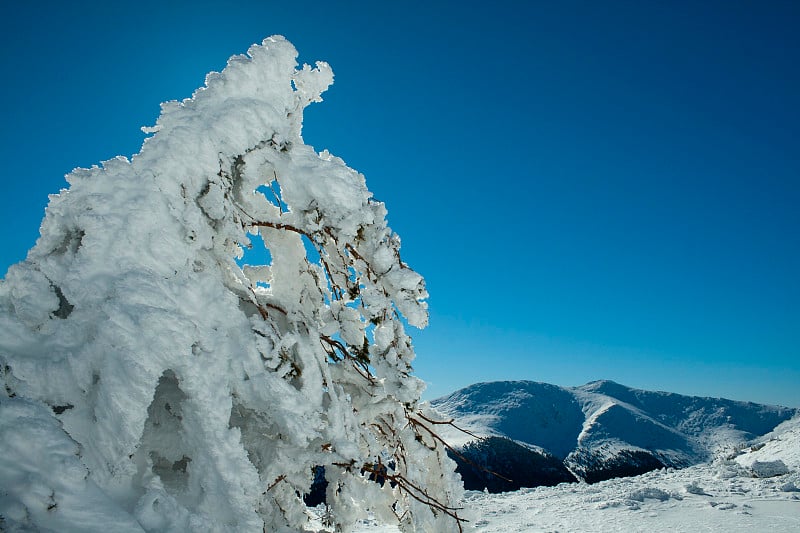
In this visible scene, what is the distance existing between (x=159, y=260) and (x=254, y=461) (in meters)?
1.26

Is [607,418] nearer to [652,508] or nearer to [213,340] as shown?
[652,508]

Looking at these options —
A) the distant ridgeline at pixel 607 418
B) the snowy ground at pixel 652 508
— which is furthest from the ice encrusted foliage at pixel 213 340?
the distant ridgeline at pixel 607 418

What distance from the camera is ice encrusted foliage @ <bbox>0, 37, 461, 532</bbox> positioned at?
179cm

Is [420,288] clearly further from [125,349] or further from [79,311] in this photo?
[79,311]

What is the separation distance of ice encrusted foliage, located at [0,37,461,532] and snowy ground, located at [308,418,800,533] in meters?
4.50

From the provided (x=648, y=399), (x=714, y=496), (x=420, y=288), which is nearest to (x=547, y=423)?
(x=648, y=399)

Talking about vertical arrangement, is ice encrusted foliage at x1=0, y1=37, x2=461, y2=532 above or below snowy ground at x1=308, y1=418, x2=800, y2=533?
above

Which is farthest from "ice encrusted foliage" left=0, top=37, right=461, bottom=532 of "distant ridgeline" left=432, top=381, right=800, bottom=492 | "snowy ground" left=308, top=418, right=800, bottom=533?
"distant ridgeline" left=432, top=381, right=800, bottom=492

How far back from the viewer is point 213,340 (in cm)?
217

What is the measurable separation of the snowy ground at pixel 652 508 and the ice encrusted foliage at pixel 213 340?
177 inches

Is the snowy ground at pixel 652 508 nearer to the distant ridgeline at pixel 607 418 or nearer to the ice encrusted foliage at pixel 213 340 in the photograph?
the ice encrusted foliage at pixel 213 340

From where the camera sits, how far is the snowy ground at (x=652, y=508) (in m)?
7.93

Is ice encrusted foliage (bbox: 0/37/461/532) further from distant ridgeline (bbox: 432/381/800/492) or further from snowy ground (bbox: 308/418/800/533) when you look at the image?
distant ridgeline (bbox: 432/381/800/492)

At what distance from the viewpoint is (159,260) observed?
219 centimetres
